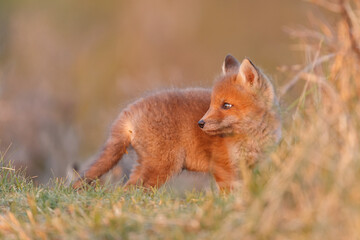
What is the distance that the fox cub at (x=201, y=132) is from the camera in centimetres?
572

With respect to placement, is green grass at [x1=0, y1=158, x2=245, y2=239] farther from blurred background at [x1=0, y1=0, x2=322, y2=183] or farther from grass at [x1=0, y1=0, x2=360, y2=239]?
blurred background at [x1=0, y1=0, x2=322, y2=183]

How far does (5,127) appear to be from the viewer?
12.1 metres

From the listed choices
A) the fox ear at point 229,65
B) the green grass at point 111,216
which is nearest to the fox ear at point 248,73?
the fox ear at point 229,65

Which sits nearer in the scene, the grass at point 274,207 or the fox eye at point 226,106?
the grass at point 274,207

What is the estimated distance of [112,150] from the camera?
599cm

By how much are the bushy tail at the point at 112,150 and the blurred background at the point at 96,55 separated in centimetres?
399

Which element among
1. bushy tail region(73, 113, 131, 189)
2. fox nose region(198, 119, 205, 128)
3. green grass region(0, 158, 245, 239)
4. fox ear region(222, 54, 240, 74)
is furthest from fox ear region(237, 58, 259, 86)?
green grass region(0, 158, 245, 239)

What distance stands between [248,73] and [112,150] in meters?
1.65

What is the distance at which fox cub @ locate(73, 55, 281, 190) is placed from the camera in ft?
18.8

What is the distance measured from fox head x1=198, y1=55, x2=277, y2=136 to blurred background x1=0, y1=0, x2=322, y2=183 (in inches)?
163

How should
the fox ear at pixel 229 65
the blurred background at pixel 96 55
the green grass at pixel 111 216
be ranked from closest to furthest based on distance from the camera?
the green grass at pixel 111 216 → the fox ear at pixel 229 65 → the blurred background at pixel 96 55

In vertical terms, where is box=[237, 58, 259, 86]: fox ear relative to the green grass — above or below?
above

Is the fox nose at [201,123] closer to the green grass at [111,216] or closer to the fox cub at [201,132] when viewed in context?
the fox cub at [201,132]

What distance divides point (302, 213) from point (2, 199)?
251 cm
